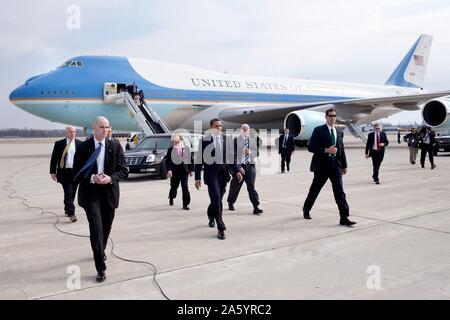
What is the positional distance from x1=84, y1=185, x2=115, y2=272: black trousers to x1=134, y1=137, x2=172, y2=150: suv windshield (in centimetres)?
814

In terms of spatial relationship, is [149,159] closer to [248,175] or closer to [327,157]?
[248,175]

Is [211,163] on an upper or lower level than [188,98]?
lower

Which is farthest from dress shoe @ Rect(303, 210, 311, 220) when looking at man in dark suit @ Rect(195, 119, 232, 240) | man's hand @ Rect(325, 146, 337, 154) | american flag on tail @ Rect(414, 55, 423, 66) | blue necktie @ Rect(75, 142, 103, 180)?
american flag on tail @ Rect(414, 55, 423, 66)

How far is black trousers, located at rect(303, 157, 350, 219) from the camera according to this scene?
5.86 meters

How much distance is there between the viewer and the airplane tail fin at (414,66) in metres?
33.4

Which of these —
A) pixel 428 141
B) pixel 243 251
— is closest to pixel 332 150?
pixel 243 251

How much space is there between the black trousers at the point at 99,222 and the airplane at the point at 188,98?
51.1 ft

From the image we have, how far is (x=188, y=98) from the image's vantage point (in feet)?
70.3

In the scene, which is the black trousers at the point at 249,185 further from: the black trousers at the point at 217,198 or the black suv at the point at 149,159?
the black suv at the point at 149,159

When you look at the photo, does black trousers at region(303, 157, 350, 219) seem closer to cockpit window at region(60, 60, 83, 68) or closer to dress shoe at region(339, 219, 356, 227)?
dress shoe at region(339, 219, 356, 227)

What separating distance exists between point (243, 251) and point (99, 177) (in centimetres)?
185

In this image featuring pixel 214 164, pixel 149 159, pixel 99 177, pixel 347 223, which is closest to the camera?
pixel 99 177

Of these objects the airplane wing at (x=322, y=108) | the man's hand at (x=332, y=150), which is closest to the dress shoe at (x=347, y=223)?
the man's hand at (x=332, y=150)
